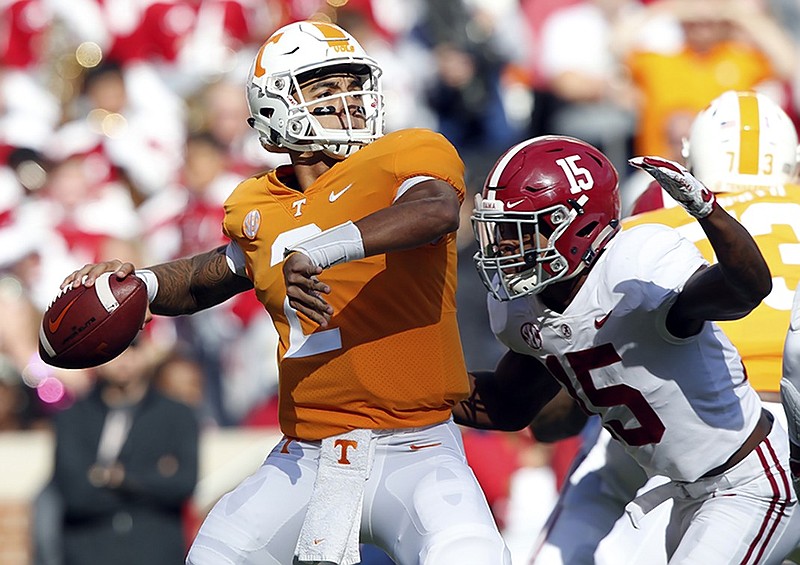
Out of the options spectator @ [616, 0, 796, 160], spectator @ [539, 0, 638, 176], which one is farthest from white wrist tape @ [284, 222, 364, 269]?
spectator @ [539, 0, 638, 176]

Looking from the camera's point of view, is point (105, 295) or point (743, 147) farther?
point (743, 147)

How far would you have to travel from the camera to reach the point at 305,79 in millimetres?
4094

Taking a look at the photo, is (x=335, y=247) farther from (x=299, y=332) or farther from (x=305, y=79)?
(x=305, y=79)

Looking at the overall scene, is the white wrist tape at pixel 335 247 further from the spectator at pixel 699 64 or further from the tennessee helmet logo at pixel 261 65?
the spectator at pixel 699 64

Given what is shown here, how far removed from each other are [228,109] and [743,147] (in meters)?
5.11

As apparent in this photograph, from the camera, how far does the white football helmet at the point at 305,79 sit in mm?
4051

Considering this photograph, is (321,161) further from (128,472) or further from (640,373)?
(128,472)

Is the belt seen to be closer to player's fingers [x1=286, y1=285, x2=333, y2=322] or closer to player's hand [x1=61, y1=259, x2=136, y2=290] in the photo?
player's fingers [x1=286, y1=285, x2=333, y2=322]

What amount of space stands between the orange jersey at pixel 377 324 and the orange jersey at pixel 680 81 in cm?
431

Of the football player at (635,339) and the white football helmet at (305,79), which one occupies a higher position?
the white football helmet at (305,79)

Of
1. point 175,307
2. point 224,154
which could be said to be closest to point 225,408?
point 224,154

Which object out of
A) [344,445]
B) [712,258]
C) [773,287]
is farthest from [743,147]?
[344,445]

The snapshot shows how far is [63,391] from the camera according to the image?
8.12m

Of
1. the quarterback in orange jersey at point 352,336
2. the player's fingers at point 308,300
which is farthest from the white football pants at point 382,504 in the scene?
the player's fingers at point 308,300
